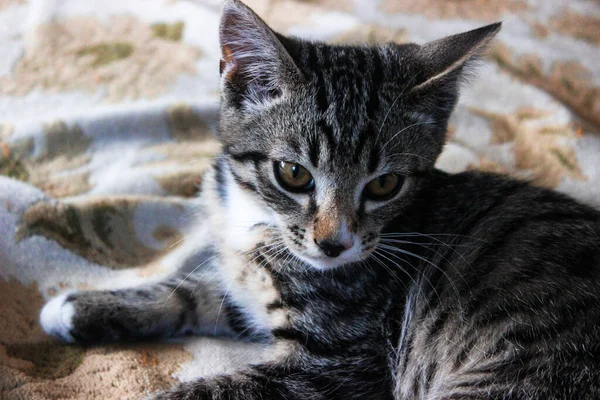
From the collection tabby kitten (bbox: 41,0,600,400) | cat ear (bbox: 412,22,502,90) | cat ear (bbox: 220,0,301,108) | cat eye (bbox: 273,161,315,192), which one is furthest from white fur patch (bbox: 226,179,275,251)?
cat ear (bbox: 412,22,502,90)

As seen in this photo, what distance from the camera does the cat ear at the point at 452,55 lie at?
1.29 metres

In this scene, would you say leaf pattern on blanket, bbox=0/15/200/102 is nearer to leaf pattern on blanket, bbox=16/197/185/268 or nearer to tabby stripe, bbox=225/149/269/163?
leaf pattern on blanket, bbox=16/197/185/268

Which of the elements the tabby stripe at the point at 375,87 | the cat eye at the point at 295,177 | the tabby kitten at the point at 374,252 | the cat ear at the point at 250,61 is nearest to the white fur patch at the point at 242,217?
the tabby kitten at the point at 374,252

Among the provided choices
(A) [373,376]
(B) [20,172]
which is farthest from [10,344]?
(A) [373,376]

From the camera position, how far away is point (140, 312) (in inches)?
59.2

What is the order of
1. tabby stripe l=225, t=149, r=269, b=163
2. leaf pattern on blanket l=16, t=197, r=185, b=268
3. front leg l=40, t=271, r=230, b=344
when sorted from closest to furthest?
tabby stripe l=225, t=149, r=269, b=163 → front leg l=40, t=271, r=230, b=344 → leaf pattern on blanket l=16, t=197, r=185, b=268

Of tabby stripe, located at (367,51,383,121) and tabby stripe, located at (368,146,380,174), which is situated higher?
tabby stripe, located at (367,51,383,121)

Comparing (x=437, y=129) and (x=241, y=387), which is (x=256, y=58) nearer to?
(x=437, y=129)

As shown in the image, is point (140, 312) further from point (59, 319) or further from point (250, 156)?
point (250, 156)

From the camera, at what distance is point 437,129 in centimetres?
141

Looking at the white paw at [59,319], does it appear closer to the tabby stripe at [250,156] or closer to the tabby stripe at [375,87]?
the tabby stripe at [250,156]

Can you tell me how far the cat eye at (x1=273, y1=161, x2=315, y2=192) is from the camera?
50.5 inches

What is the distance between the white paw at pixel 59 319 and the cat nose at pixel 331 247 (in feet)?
2.01

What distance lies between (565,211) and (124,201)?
1.20m
